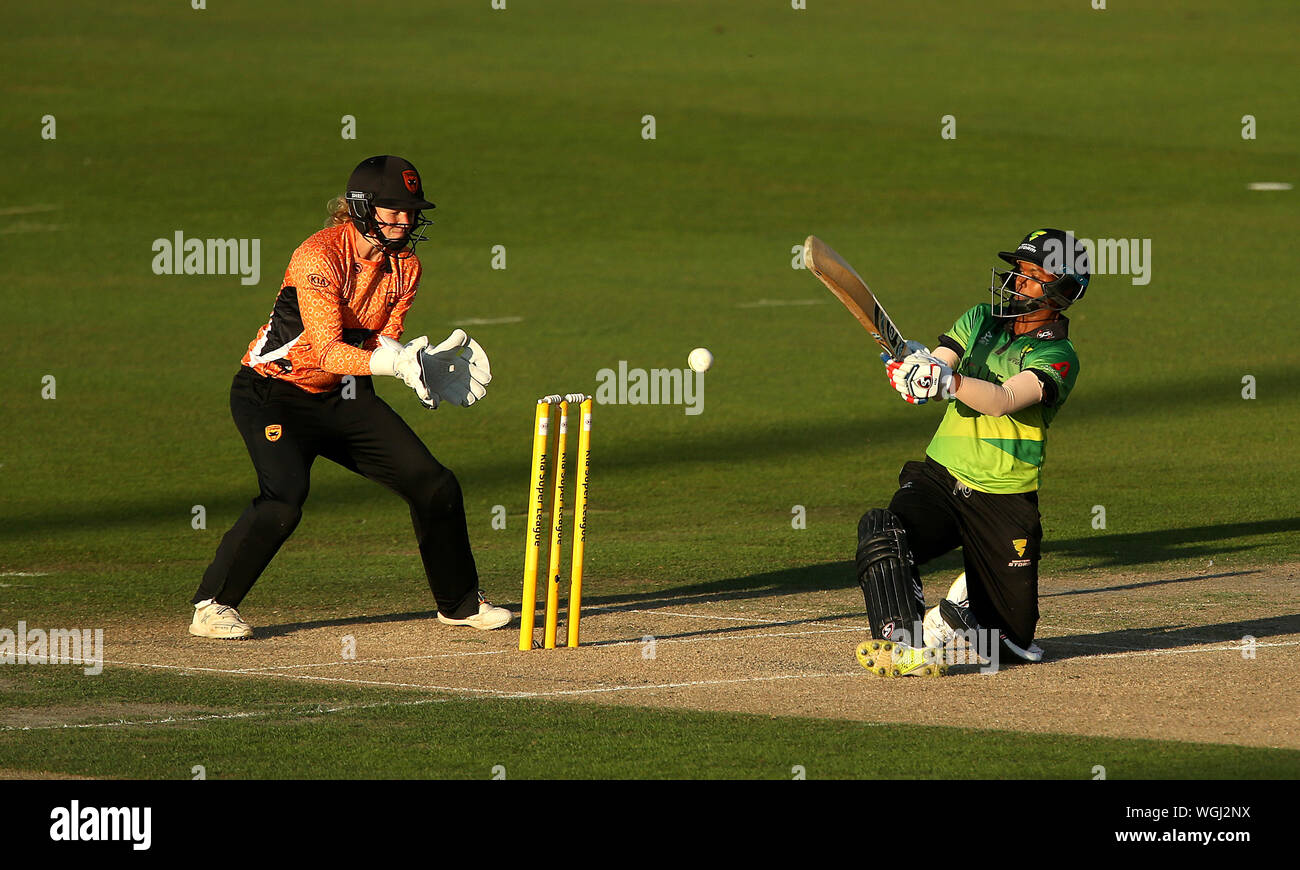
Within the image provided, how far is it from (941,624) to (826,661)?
0.49 m

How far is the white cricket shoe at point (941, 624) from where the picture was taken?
26.2 ft

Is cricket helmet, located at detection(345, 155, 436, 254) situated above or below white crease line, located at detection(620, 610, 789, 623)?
above

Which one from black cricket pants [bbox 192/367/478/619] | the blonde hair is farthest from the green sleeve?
the blonde hair

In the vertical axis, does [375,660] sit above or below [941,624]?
below

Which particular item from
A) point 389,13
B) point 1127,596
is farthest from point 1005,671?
point 389,13

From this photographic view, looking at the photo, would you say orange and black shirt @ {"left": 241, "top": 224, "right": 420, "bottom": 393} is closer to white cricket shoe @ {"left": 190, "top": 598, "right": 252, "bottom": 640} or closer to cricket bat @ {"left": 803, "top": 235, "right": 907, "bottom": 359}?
white cricket shoe @ {"left": 190, "top": 598, "right": 252, "bottom": 640}

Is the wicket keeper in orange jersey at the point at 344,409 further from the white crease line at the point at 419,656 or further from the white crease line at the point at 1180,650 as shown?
the white crease line at the point at 1180,650

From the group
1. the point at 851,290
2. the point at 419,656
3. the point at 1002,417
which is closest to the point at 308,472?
the point at 419,656

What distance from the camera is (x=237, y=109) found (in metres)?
34.1

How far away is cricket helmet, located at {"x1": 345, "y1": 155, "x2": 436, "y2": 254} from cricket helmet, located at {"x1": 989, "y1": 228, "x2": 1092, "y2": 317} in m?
2.47

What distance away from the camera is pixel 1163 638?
860cm

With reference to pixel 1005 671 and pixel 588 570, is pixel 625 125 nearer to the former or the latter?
pixel 588 570

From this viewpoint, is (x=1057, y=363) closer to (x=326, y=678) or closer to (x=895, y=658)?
(x=895, y=658)

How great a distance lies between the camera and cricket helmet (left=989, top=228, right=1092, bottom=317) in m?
7.94
